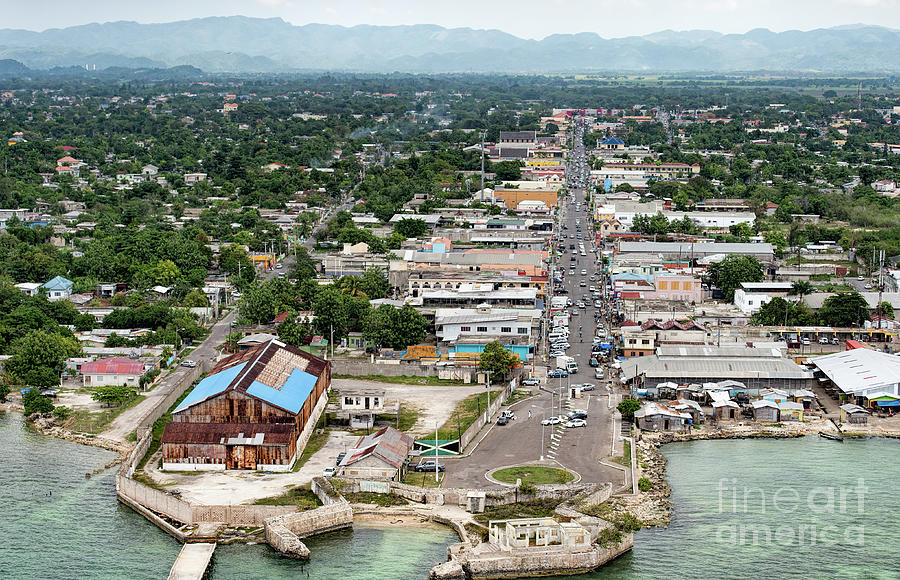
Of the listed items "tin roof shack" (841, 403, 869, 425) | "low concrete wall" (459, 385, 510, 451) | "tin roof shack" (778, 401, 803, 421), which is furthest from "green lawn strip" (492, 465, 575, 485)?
"tin roof shack" (841, 403, 869, 425)

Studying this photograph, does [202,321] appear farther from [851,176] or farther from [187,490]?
[851,176]

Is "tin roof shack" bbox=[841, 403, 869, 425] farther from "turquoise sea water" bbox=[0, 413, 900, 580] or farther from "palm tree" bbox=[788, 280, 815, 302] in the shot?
"palm tree" bbox=[788, 280, 815, 302]

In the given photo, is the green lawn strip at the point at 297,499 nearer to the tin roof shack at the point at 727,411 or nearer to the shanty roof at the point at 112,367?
the shanty roof at the point at 112,367

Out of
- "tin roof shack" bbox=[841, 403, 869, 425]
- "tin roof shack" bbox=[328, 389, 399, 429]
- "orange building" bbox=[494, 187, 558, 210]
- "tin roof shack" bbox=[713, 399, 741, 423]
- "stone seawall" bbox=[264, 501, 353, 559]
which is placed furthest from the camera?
"orange building" bbox=[494, 187, 558, 210]

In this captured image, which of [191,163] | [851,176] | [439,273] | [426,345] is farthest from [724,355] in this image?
[191,163]

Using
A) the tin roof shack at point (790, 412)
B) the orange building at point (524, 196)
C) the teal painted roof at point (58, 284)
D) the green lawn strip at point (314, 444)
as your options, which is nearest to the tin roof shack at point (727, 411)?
the tin roof shack at point (790, 412)

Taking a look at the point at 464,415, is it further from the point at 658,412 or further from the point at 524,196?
the point at 524,196
